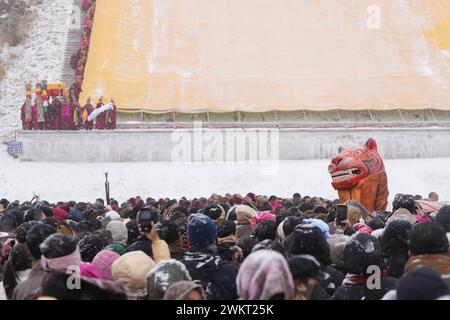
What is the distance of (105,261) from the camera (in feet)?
18.2

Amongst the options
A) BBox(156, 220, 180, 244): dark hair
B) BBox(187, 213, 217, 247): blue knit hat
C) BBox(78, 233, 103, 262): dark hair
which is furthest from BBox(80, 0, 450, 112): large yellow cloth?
BBox(187, 213, 217, 247): blue knit hat

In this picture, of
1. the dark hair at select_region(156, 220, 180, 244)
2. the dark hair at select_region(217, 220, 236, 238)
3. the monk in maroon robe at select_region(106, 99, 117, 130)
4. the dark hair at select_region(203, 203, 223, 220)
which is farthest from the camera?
the monk in maroon robe at select_region(106, 99, 117, 130)

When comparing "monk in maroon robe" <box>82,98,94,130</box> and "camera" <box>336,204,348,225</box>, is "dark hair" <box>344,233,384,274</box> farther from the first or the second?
"monk in maroon robe" <box>82,98,94,130</box>

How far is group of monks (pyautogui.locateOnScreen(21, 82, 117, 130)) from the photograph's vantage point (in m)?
19.4

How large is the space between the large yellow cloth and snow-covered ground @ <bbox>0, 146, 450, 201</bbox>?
293 centimetres

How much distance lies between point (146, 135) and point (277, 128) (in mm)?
2792

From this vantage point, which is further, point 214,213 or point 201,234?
point 214,213

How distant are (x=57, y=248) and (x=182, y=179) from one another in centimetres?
1347

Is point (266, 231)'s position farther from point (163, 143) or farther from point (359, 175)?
point (163, 143)

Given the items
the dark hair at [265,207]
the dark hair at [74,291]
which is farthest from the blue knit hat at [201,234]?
the dark hair at [265,207]

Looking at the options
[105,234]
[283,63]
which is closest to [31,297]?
[105,234]

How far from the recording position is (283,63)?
945 inches

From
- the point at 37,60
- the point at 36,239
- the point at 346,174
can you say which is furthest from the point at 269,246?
the point at 37,60
